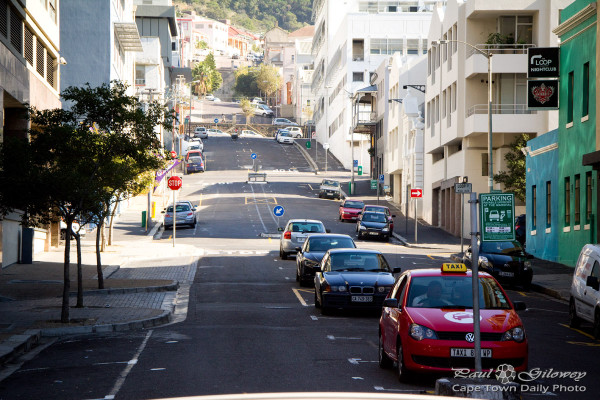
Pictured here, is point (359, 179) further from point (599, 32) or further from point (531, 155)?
point (599, 32)

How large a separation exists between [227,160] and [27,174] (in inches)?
3413

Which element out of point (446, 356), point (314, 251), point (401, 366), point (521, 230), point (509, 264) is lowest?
point (401, 366)

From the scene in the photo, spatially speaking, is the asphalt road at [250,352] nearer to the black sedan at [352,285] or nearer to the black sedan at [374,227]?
the black sedan at [352,285]

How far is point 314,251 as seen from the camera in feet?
93.8

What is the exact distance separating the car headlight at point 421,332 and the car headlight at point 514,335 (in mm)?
947

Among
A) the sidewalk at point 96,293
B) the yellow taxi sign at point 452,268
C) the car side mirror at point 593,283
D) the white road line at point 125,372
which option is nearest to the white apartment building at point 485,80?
the sidewalk at point 96,293

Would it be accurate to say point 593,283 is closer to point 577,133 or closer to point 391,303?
point 391,303

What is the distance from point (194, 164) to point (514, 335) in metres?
82.5

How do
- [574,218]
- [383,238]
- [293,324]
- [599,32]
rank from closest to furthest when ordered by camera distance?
[293,324], [599,32], [574,218], [383,238]

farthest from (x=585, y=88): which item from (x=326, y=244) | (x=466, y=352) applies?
(x=466, y=352)

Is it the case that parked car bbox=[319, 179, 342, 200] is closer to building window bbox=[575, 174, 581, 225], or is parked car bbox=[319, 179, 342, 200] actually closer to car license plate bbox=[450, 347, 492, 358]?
building window bbox=[575, 174, 581, 225]

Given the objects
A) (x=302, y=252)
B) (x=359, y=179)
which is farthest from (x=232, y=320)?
(x=359, y=179)

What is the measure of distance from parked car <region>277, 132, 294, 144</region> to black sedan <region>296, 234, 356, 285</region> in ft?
320

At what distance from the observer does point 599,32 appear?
31078mm
